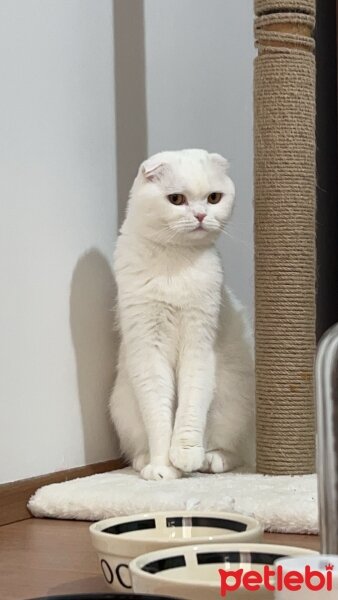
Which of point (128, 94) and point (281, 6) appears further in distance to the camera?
point (128, 94)

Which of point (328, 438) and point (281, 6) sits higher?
point (281, 6)

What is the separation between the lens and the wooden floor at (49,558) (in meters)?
1.00

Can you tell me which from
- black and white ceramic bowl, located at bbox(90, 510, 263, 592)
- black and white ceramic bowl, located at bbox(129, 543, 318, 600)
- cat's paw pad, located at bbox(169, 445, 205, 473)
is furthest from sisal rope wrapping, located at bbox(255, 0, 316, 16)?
black and white ceramic bowl, located at bbox(129, 543, 318, 600)

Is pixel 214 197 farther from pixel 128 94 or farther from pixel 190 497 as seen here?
pixel 190 497

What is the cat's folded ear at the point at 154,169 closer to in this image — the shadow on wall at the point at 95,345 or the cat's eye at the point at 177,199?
the cat's eye at the point at 177,199

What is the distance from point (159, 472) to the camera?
5.06ft

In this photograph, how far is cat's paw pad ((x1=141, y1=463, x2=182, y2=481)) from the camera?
154 centimetres

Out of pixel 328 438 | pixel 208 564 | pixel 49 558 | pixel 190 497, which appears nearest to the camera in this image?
pixel 328 438

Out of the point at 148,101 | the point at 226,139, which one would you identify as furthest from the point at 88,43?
the point at 226,139

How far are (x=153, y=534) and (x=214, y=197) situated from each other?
2.82ft

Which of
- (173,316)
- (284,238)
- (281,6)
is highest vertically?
(281,6)

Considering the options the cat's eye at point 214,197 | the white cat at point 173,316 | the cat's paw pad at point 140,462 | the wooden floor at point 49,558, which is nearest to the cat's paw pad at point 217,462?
the white cat at point 173,316

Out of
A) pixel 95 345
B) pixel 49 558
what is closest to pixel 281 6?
pixel 95 345

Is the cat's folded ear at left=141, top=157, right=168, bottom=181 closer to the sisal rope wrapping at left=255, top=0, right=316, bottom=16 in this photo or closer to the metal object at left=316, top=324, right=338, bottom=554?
the sisal rope wrapping at left=255, top=0, right=316, bottom=16
